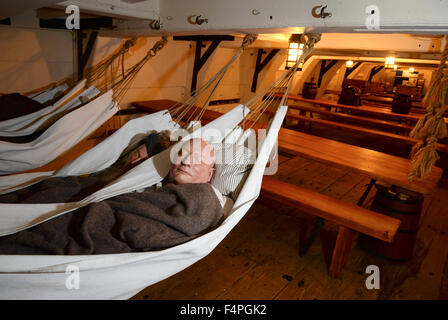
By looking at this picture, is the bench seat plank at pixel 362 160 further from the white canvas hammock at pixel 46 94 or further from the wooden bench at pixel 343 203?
the white canvas hammock at pixel 46 94

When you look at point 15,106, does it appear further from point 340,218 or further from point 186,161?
point 340,218

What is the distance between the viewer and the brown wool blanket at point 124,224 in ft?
2.99

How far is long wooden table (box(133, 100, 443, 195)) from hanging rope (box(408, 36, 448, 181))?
109mm

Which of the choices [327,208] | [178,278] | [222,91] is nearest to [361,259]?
[327,208]

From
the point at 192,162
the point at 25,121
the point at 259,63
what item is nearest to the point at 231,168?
the point at 192,162

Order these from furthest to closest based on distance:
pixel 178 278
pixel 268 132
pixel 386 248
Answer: pixel 386 248
pixel 178 278
pixel 268 132

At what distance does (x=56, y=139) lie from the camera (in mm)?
1646

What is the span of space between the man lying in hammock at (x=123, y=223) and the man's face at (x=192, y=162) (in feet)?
0.20

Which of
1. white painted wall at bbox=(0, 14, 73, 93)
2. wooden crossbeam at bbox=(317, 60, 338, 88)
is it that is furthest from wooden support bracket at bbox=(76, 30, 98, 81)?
wooden crossbeam at bbox=(317, 60, 338, 88)

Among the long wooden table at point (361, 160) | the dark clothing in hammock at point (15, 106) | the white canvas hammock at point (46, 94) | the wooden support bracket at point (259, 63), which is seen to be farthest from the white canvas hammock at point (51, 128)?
the wooden support bracket at point (259, 63)

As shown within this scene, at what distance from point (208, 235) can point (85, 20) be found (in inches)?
91.5

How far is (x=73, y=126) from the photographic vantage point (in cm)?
172

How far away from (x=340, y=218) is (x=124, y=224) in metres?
1.24

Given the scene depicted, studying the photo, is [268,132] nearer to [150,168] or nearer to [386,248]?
[150,168]
